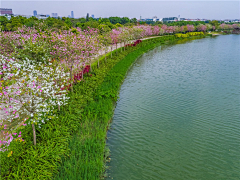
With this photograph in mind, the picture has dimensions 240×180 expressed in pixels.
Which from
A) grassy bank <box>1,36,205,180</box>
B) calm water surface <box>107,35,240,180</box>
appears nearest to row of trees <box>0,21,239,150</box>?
grassy bank <box>1,36,205,180</box>

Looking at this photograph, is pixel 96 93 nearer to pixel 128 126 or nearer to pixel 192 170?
pixel 128 126

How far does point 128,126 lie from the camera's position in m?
15.7

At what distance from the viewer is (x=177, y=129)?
48.8 ft

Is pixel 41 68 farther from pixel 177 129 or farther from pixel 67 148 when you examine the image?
pixel 177 129

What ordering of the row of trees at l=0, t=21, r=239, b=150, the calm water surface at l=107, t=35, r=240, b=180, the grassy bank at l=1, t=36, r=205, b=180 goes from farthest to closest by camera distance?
the calm water surface at l=107, t=35, r=240, b=180 → the row of trees at l=0, t=21, r=239, b=150 → the grassy bank at l=1, t=36, r=205, b=180

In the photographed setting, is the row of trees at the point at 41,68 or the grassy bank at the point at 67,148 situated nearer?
the grassy bank at the point at 67,148

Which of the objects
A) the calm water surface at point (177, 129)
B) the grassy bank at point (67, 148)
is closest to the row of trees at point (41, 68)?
the grassy bank at point (67, 148)

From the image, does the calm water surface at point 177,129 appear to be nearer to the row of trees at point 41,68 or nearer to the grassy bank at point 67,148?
the grassy bank at point 67,148

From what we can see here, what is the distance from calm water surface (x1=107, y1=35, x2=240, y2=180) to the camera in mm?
10930

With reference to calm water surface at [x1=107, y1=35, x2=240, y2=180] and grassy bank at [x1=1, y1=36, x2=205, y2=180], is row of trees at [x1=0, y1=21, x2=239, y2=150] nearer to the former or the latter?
grassy bank at [x1=1, y1=36, x2=205, y2=180]

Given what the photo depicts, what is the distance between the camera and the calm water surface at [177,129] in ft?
35.9

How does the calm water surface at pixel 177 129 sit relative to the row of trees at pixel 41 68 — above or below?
below

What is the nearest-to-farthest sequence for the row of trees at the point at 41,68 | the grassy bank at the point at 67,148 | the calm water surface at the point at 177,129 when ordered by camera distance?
the grassy bank at the point at 67,148
the row of trees at the point at 41,68
the calm water surface at the point at 177,129

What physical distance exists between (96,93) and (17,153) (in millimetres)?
9879
